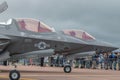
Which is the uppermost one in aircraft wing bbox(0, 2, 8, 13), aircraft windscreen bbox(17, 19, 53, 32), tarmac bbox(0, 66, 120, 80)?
aircraft windscreen bbox(17, 19, 53, 32)

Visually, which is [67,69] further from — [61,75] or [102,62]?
[102,62]

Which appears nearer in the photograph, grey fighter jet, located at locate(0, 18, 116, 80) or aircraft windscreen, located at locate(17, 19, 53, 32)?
grey fighter jet, located at locate(0, 18, 116, 80)

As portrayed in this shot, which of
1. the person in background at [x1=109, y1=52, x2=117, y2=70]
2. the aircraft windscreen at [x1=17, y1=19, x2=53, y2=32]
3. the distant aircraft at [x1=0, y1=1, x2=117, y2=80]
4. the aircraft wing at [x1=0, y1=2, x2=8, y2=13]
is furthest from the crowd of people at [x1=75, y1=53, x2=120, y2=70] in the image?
the aircraft wing at [x1=0, y1=2, x2=8, y2=13]

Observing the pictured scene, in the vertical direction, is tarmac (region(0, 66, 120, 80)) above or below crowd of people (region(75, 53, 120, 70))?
below

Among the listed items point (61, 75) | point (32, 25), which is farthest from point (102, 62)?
point (32, 25)

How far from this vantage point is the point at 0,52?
624 inches

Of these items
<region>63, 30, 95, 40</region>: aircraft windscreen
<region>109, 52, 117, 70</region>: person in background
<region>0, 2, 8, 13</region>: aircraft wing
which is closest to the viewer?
<region>0, 2, 8, 13</region>: aircraft wing

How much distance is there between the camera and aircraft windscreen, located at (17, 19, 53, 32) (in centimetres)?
1690

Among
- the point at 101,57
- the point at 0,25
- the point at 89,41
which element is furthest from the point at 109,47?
the point at 101,57

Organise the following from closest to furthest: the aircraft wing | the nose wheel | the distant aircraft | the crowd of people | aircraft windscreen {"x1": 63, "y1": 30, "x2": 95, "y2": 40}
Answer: the aircraft wing, the distant aircraft, aircraft windscreen {"x1": 63, "y1": 30, "x2": 95, "y2": 40}, the nose wheel, the crowd of people

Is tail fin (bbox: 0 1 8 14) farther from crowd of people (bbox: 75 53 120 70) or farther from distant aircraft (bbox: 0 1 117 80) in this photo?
crowd of people (bbox: 75 53 120 70)

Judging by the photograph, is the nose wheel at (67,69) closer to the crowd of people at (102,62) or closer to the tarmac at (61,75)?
the tarmac at (61,75)

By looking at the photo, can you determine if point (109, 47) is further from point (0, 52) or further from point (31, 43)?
point (0, 52)

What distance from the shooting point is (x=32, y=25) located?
17.2m
